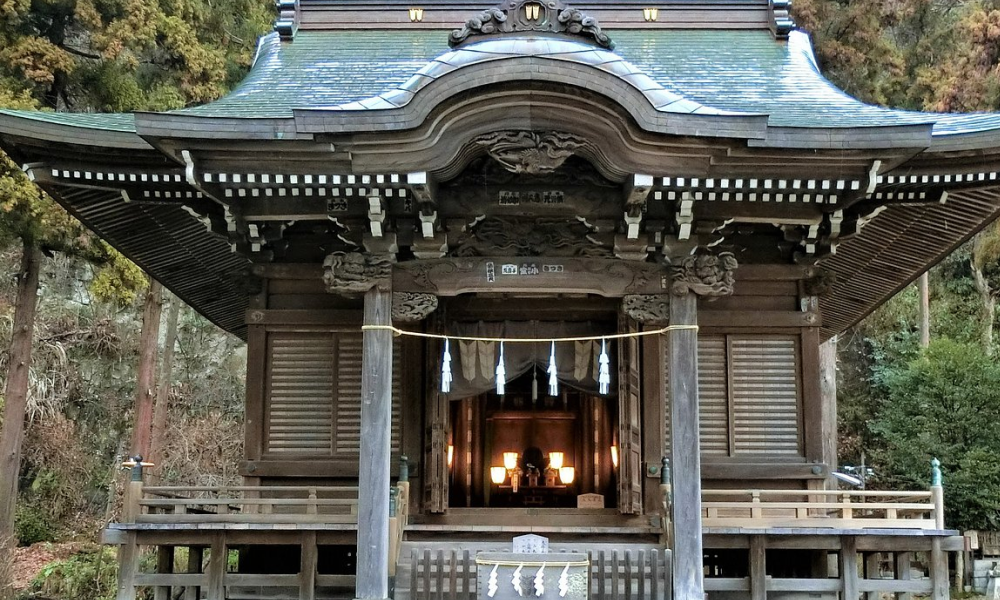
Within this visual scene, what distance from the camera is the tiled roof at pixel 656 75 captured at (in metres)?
8.37

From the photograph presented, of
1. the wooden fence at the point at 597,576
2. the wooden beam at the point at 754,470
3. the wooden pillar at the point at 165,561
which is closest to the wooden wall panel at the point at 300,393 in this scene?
the wooden pillar at the point at 165,561

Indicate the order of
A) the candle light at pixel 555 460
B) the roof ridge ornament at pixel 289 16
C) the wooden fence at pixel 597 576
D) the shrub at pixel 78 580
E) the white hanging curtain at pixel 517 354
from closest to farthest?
the wooden fence at pixel 597 576, the white hanging curtain at pixel 517 354, the roof ridge ornament at pixel 289 16, the candle light at pixel 555 460, the shrub at pixel 78 580

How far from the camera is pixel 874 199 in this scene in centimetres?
799

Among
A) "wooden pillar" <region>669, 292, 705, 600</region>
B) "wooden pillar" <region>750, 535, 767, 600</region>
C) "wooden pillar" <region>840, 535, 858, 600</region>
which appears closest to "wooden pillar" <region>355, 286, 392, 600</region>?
"wooden pillar" <region>669, 292, 705, 600</region>

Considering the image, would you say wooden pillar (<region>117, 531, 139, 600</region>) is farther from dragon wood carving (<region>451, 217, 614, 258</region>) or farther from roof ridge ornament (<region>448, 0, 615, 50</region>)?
roof ridge ornament (<region>448, 0, 615, 50</region>)

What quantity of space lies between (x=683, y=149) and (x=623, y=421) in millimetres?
3409

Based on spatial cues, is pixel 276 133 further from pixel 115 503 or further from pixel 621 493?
pixel 115 503

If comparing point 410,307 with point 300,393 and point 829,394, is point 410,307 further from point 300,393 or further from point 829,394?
point 829,394

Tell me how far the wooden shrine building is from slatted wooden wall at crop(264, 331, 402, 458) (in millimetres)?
25

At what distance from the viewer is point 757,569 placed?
850cm

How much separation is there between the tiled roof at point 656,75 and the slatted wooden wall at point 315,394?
102 inches

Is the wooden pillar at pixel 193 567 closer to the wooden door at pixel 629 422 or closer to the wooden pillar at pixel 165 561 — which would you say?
the wooden pillar at pixel 165 561

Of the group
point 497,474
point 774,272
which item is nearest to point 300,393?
point 497,474

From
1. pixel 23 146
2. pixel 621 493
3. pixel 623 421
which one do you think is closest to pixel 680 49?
pixel 623 421
